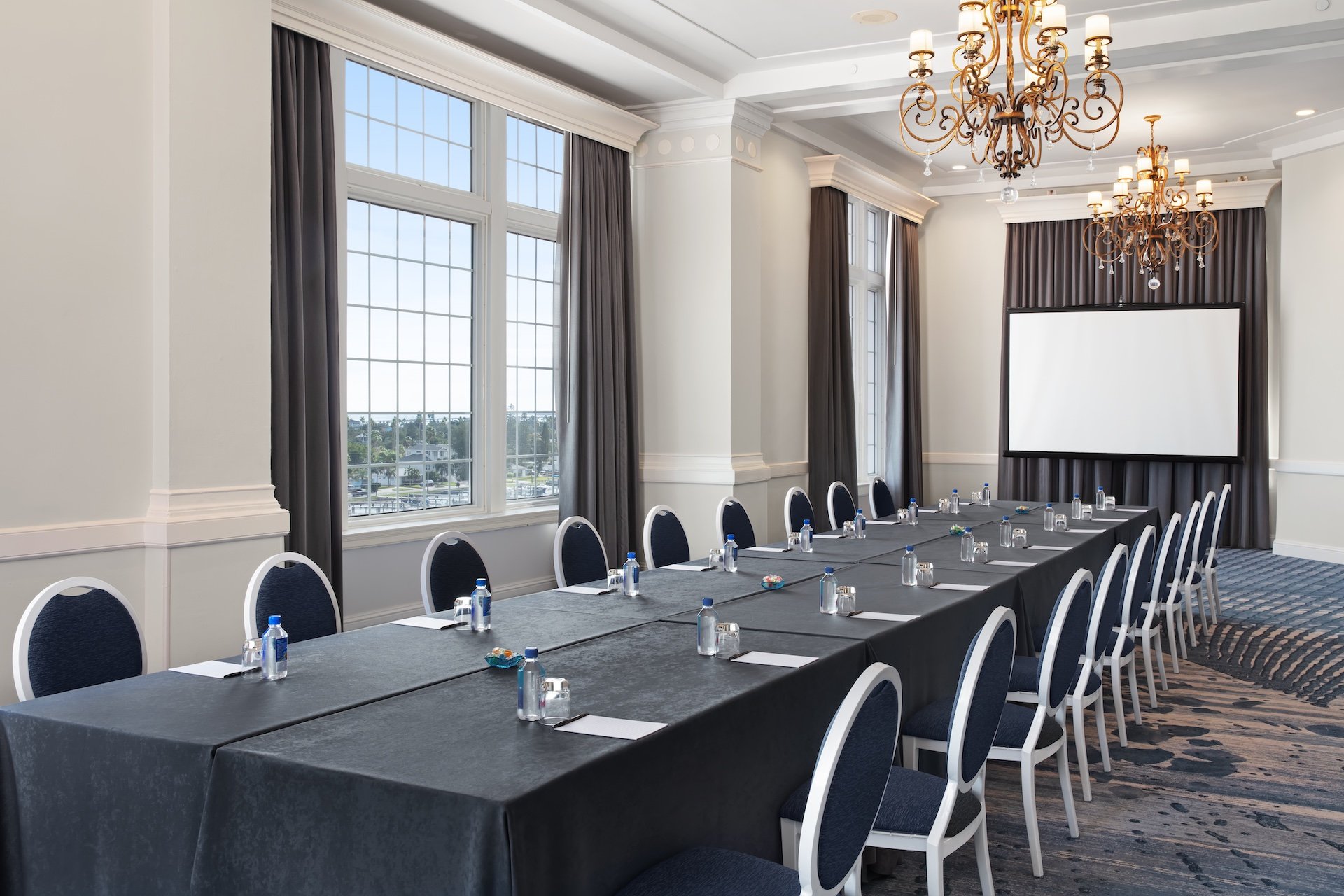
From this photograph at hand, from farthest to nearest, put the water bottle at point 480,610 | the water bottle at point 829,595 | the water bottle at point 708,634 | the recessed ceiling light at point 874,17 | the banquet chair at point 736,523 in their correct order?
the recessed ceiling light at point 874,17 < the banquet chair at point 736,523 < the water bottle at point 829,595 < the water bottle at point 480,610 < the water bottle at point 708,634

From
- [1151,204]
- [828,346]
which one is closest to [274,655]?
[828,346]

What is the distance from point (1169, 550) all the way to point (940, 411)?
6.67 metres

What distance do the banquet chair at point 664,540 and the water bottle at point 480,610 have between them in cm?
198

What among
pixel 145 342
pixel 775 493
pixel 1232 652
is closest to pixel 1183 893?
pixel 1232 652

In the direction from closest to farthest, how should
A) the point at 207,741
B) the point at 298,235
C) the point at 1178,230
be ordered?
the point at 207,741, the point at 298,235, the point at 1178,230

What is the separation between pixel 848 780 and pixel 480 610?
1.71m

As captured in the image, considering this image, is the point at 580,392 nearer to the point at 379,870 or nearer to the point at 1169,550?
the point at 1169,550

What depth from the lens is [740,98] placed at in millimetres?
7414

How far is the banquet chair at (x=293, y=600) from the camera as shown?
3.53m

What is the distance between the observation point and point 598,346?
714 cm

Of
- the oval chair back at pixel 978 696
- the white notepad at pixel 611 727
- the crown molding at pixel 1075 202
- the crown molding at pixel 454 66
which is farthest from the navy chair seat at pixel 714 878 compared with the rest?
the crown molding at pixel 1075 202

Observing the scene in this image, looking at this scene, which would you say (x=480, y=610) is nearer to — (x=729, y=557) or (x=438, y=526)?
(x=729, y=557)

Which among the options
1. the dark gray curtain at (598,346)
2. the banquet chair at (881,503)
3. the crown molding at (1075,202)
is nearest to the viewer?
the dark gray curtain at (598,346)

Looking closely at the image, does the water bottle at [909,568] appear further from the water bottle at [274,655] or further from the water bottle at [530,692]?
the water bottle at [274,655]
